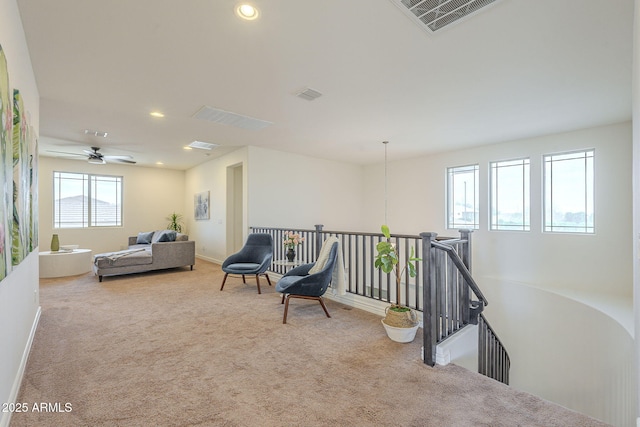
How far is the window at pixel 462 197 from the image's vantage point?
6156mm

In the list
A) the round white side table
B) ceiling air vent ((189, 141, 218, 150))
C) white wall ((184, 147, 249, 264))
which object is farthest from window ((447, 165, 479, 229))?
the round white side table

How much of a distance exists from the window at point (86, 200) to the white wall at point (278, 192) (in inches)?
77.8

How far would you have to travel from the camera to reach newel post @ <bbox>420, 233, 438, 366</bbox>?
242cm

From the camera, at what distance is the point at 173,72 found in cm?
301

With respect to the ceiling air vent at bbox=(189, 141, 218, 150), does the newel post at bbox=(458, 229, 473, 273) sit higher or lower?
lower

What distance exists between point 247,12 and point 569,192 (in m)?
5.80

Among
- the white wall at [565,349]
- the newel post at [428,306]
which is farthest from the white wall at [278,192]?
the newel post at [428,306]

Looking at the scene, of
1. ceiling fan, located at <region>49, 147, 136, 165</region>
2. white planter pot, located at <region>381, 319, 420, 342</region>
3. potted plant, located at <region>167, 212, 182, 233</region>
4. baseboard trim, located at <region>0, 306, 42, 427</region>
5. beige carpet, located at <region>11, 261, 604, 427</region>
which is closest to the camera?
baseboard trim, located at <region>0, 306, 42, 427</region>

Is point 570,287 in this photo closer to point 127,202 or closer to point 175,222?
point 175,222

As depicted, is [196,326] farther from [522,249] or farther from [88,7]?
[522,249]

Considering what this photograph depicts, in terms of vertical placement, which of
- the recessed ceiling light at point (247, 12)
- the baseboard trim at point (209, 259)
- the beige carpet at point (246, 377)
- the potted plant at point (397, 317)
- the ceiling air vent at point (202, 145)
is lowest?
the beige carpet at point (246, 377)

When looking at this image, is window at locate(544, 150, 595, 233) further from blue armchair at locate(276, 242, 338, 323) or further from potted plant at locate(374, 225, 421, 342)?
blue armchair at locate(276, 242, 338, 323)

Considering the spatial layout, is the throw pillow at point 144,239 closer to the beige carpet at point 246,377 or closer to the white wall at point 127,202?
the white wall at point 127,202

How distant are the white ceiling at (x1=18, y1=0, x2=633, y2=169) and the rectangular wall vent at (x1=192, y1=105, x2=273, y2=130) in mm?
185
